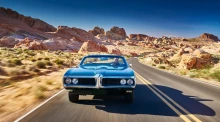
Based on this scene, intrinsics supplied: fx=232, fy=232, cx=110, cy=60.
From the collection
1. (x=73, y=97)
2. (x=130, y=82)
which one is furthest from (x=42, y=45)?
(x=130, y=82)

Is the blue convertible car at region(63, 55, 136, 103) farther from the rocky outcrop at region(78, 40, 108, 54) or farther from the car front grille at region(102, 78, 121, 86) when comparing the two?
the rocky outcrop at region(78, 40, 108, 54)

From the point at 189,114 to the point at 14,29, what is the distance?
10780 cm

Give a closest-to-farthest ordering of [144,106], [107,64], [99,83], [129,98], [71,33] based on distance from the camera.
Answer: [99,83] < [144,106] < [129,98] < [107,64] < [71,33]

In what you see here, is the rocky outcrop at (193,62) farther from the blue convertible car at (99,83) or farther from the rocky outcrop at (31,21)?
the rocky outcrop at (31,21)

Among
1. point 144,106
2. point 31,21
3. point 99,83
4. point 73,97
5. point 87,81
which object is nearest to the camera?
point 99,83

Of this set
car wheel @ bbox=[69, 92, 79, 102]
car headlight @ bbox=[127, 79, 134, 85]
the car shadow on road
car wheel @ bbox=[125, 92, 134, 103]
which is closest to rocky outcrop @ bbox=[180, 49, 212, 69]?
the car shadow on road

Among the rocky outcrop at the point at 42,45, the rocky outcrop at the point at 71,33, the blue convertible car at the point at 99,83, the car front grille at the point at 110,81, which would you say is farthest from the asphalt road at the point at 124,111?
the rocky outcrop at the point at 71,33

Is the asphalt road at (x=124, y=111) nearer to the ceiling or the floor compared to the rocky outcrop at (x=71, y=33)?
nearer to the floor

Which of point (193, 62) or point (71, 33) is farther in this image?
point (71, 33)

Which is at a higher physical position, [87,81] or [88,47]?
[88,47]

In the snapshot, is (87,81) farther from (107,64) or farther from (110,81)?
(107,64)

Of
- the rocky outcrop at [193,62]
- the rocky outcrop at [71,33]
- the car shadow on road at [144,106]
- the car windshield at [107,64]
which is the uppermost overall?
the rocky outcrop at [71,33]

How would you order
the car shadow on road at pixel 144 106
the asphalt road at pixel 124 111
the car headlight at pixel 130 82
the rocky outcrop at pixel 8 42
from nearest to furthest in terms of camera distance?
1. the asphalt road at pixel 124 111
2. the car shadow on road at pixel 144 106
3. the car headlight at pixel 130 82
4. the rocky outcrop at pixel 8 42

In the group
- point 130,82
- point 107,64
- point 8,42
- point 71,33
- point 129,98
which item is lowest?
point 129,98
